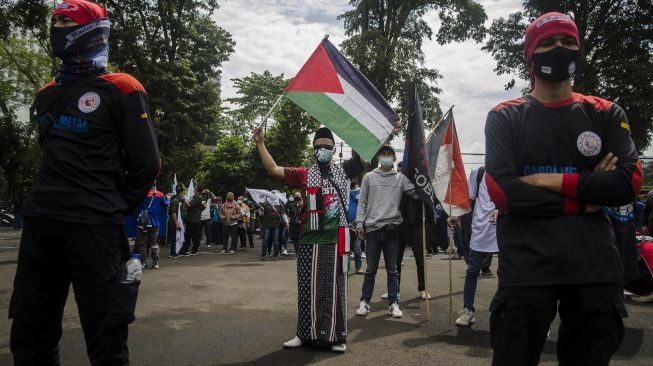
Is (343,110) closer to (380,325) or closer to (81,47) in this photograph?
(380,325)

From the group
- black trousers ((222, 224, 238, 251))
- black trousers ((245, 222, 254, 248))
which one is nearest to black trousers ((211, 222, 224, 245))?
black trousers ((245, 222, 254, 248))

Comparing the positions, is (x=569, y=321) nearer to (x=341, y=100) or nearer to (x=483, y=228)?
(x=341, y=100)

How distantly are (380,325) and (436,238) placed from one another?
11.4 m

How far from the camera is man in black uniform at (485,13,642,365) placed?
2.24 metres

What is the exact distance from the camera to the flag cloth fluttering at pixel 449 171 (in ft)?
21.8

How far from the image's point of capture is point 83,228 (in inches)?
100

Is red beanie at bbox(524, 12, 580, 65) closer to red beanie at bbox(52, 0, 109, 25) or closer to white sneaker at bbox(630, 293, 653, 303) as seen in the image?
red beanie at bbox(52, 0, 109, 25)

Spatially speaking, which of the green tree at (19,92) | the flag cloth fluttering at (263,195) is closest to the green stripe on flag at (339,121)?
the flag cloth fluttering at (263,195)

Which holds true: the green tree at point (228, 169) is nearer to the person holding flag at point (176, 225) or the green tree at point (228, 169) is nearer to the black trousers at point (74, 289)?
the person holding flag at point (176, 225)

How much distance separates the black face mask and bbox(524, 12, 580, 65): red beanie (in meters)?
0.07

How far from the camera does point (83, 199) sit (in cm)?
258

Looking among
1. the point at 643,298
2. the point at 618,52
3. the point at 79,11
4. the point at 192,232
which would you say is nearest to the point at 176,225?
the point at 192,232

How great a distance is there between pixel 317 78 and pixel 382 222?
6.48 ft

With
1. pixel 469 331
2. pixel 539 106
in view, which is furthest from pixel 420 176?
pixel 539 106
